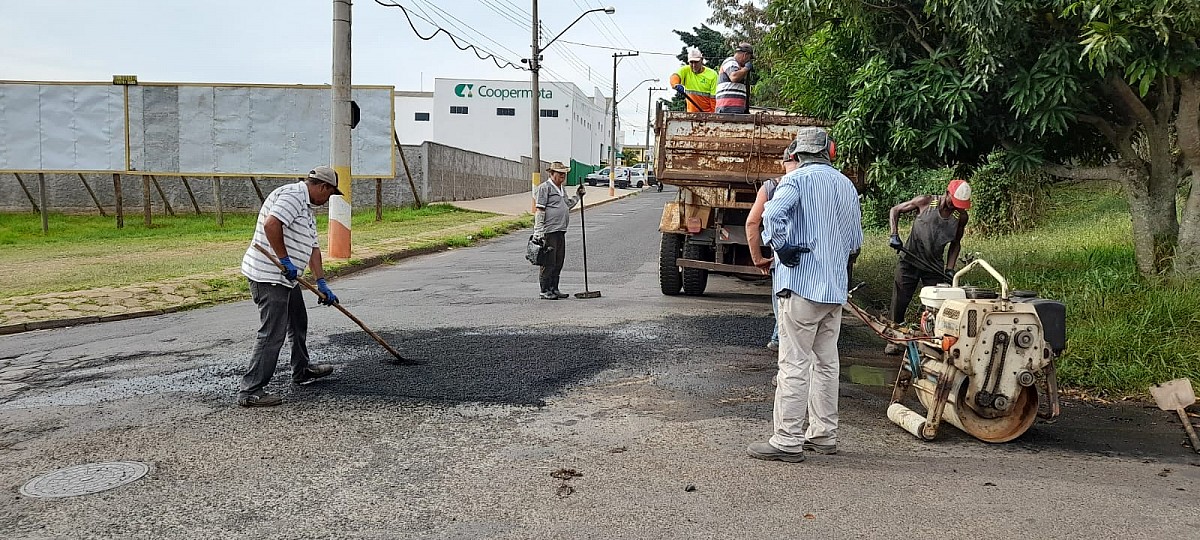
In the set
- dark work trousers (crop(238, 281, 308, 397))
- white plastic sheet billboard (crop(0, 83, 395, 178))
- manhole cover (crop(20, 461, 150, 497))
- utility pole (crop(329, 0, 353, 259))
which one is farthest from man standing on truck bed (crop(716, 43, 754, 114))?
white plastic sheet billboard (crop(0, 83, 395, 178))

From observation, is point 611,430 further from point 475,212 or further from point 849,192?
point 475,212

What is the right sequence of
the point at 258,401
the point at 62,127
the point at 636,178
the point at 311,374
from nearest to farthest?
the point at 258,401, the point at 311,374, the point at 62,127, the point at 636,178

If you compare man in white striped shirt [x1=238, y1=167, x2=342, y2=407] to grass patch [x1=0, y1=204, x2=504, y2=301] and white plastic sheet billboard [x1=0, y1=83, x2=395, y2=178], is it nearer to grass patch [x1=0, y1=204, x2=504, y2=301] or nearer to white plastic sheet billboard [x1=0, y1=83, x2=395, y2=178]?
grass patch [x1=0, y1=204, x2=504, y2=301]

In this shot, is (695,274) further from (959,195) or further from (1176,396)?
(1176,396)

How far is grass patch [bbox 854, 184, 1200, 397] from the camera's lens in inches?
259

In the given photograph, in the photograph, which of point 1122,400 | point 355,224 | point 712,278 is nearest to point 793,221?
point 1122,400

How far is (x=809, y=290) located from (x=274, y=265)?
3.33 m

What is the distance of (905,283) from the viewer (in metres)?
7.91

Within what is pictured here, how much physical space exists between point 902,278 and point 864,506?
4147mm

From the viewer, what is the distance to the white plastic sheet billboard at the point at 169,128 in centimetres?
2123

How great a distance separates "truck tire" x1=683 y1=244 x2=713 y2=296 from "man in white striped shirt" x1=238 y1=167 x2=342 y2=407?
201 inches

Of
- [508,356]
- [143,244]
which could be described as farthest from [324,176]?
[143,244]

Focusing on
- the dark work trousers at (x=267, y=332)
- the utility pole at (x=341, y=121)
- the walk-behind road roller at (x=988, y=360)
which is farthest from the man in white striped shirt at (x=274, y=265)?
the utility pole at (x=341, y=121)

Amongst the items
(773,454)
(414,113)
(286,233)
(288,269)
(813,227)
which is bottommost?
(773,454)
